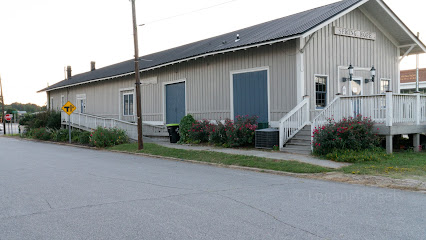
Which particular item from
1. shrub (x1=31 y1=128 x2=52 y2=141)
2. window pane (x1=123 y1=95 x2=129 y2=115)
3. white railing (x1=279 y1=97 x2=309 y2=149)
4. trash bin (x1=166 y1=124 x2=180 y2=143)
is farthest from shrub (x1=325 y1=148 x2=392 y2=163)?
shrub (x1=31 y1=128 x2=52 y2=141)

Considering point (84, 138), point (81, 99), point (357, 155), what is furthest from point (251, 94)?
point (81, 99)

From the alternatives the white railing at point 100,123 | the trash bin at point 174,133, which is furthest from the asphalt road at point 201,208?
the white railing at point 100,123

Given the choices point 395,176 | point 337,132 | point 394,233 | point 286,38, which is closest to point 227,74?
point 286,38

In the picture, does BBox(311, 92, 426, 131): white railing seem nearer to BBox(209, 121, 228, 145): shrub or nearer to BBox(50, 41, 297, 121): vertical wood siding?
BBox(50, 41, 297, 121): vertical wood siding

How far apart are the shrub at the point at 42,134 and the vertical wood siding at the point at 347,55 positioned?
20.7 meters

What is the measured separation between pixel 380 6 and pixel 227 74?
7593 millimetres

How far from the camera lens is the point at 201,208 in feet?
21.4

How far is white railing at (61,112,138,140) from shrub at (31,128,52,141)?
165cm

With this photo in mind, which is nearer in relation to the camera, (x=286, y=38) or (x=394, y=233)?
(x=394, y=233)

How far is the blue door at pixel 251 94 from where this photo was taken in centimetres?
1683

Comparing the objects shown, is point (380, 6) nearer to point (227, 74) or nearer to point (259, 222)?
point (227, 74)

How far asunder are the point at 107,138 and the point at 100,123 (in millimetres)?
4622

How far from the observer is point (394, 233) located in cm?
507

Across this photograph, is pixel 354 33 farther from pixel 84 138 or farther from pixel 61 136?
pixel 61 136
